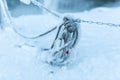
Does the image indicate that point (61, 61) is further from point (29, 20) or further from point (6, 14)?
point (29, 20)

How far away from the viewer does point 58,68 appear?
4.54 m

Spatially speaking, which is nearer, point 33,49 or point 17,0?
point 33,49

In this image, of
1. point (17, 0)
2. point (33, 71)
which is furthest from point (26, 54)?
point (17, 0)

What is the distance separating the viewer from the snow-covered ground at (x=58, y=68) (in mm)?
4359

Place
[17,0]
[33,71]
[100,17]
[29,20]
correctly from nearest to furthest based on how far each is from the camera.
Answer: [33,71], [29,20], [100,17], [17,0]

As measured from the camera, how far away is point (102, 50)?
5.09 m

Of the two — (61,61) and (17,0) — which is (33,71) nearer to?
(61,61)

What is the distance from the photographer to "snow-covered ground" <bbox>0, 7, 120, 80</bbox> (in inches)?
172

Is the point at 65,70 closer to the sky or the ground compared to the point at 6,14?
closer to the ground

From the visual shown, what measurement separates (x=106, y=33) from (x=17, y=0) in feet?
11.5

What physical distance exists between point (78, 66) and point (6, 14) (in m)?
1.87

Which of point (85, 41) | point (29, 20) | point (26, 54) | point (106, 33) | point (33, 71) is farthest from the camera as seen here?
point (29, 20)

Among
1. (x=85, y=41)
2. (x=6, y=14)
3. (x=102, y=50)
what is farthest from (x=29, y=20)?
(x=102, y=50)

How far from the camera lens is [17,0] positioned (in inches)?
344
